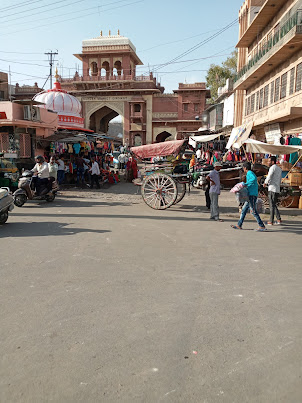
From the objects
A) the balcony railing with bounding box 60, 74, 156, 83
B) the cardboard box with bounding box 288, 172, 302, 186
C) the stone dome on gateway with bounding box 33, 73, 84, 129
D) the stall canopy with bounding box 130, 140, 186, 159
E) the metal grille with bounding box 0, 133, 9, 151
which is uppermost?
the balcony railing with bounding box 60, 74, 156, 83

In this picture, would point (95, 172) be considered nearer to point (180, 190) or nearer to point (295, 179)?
point (180, 190)

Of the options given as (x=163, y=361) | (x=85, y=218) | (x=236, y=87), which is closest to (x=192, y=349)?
(x=163, y=361)

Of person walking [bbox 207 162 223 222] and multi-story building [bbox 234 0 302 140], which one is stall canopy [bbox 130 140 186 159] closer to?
person walking [bbox 207 162 223 222]

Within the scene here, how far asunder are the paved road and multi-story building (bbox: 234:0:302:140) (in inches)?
260

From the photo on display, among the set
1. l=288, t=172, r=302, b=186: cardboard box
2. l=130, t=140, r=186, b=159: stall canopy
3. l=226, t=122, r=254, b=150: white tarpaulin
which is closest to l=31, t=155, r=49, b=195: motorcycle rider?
l=130, t=140, r=186, b=159: stall canopy

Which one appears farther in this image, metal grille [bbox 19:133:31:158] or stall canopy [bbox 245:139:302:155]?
metal grille [bbox 19:133:31:158]

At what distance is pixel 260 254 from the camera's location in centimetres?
561

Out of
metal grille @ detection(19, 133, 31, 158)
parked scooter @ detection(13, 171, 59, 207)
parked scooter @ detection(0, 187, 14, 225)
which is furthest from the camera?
metal grille @ detection(19, 133, 31, 158)

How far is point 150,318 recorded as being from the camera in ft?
11.0

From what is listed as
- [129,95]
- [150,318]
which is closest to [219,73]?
[129,95]

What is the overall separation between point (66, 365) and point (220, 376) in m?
1.12

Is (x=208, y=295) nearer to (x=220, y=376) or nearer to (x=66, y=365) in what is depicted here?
(x=220, y=376)

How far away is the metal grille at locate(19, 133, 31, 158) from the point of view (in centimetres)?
1523

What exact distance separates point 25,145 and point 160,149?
7.59m
